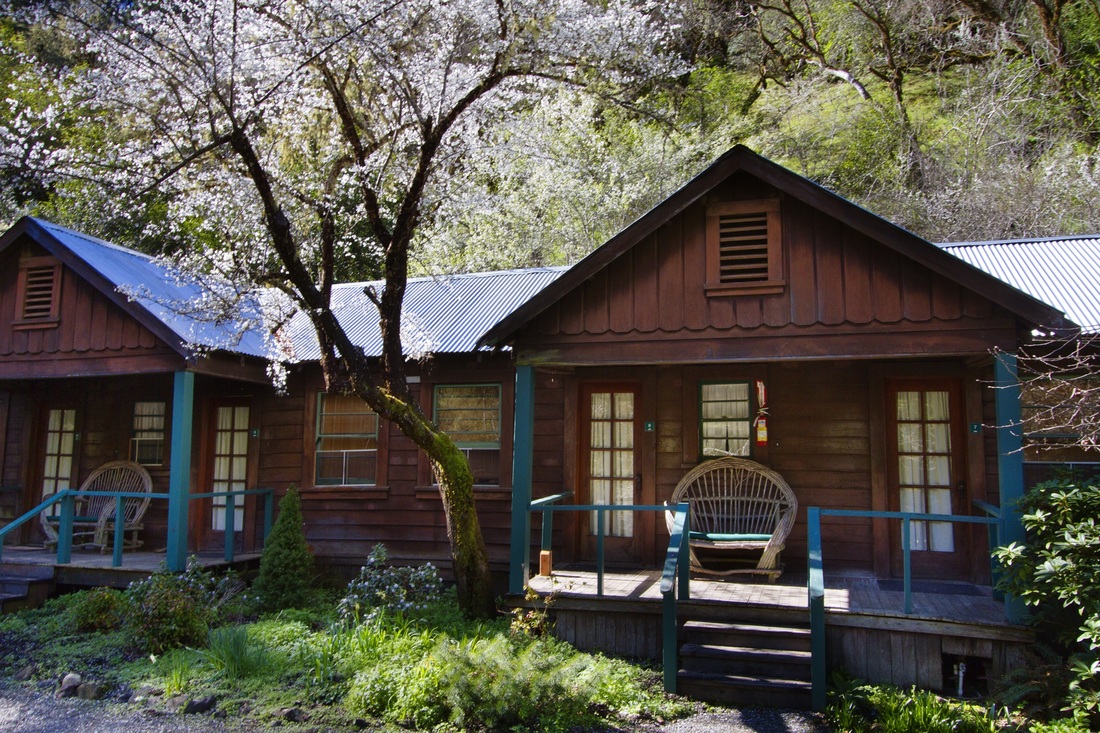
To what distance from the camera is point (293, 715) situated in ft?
20.6

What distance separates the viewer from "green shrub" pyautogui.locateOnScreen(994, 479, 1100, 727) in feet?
19.2

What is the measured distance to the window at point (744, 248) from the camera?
798 cm

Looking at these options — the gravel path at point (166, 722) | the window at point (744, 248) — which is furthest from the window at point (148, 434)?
the window at point (744, 248)

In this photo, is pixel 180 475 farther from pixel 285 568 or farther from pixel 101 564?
pixel 285 568

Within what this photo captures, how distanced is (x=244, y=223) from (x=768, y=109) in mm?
15673

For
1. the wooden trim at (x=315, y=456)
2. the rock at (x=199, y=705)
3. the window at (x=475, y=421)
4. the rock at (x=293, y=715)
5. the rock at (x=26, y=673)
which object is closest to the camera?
the rock at (x=293, y=715)

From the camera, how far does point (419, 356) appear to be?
1006 cm

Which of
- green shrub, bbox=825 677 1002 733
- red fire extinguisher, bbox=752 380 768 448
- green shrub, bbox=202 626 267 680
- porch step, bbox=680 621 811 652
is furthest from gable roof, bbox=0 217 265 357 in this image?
green shrub, bbox=825 677 1002 733

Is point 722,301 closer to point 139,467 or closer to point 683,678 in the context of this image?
point 683,678

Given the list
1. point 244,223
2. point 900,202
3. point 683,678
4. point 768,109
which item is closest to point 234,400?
point 244,223

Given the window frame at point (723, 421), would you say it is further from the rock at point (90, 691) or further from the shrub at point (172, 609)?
the rock at point (90, 691)

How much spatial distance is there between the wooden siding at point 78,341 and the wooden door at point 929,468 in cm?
830

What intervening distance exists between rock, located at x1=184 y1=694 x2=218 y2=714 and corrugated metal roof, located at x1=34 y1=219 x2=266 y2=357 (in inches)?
155

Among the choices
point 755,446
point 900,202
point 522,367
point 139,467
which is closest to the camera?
point 522,367
